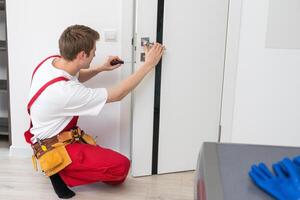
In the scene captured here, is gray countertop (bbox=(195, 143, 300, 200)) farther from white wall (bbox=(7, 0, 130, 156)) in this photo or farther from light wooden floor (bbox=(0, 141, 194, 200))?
white wall (bbox=(7, 0, 130, 156))

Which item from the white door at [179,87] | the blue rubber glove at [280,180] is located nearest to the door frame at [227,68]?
the white door at [179,87]

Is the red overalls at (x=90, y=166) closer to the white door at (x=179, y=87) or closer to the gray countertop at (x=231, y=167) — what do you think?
the white door at (x=179, y=87)

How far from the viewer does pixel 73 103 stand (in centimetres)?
223

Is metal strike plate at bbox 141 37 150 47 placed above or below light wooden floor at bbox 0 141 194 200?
above

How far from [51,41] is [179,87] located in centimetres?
98

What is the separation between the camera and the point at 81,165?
92.4 inches

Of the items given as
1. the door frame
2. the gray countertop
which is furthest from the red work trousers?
the gray countertop

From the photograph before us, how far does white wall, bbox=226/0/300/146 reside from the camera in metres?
2.26

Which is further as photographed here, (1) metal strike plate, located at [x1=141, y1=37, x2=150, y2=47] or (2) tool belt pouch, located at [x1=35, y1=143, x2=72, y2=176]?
(1) metal strike plate, located at [x1=141, y1=37, x2=150, y2=47]

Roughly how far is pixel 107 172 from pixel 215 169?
1.44 meters

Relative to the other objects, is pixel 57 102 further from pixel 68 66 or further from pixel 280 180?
pixel 280 180

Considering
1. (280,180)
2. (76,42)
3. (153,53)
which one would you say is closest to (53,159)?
(76,42)

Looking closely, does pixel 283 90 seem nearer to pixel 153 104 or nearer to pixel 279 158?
pixel 153 104

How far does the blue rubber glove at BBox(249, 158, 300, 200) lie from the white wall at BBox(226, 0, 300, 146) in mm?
1381
